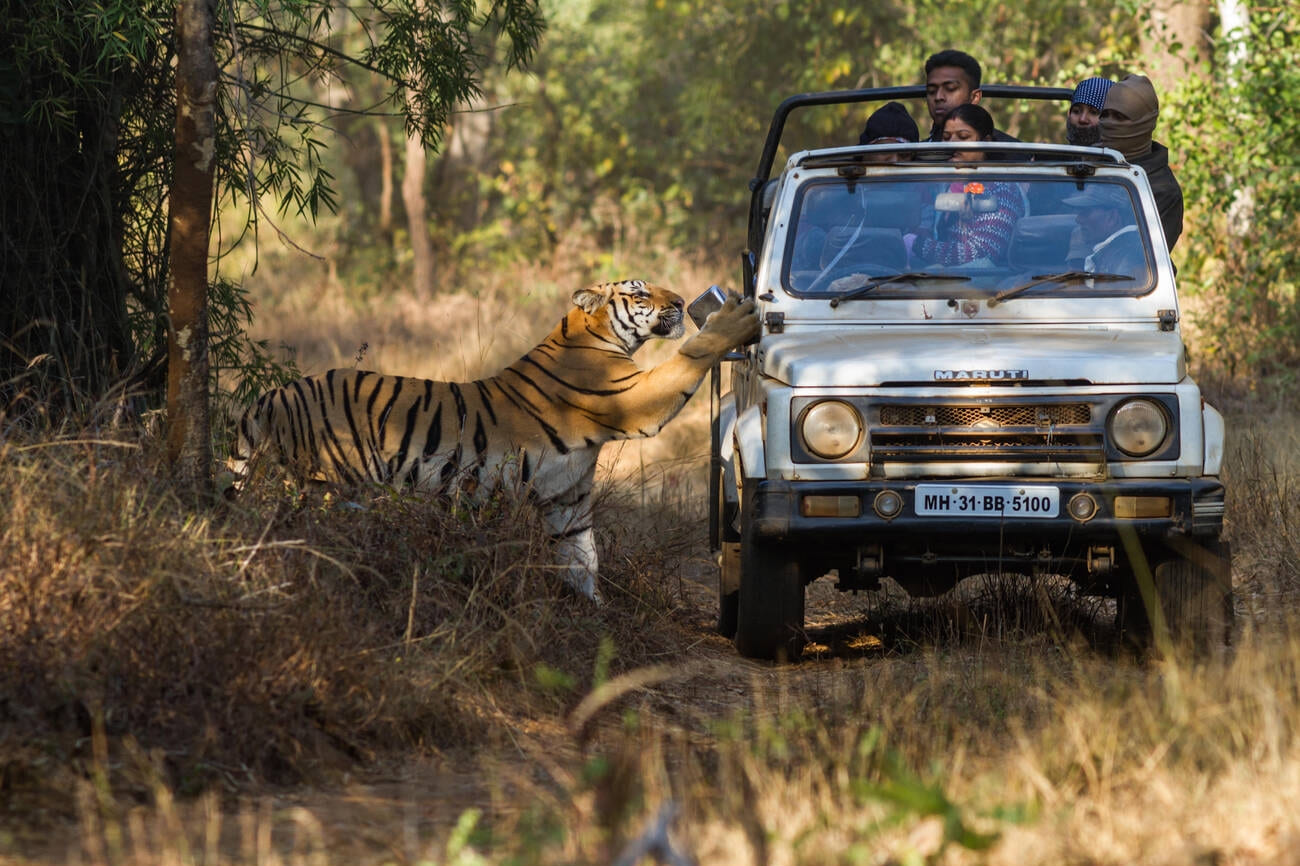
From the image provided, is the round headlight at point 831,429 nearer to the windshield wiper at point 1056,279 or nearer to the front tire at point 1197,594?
the windshield wiper at point 1056,279

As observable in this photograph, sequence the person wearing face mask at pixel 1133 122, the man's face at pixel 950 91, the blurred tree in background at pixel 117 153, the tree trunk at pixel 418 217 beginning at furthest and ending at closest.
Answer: the tree trunk at pixel 418 217 → the man's face at pixel 950 91 → the person wearing face mask at pixel 1133 122 → the blurred tree in background at pixel 117 153

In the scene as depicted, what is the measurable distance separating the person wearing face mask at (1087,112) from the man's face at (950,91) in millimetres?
468

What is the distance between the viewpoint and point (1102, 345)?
18.4 feet

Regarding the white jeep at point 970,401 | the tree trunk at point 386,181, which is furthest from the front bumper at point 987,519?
the tree trunk at point 386,181

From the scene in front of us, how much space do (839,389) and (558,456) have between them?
1.22 m

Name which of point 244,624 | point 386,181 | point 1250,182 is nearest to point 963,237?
point 244,624

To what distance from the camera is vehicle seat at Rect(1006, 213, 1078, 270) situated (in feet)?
20.1

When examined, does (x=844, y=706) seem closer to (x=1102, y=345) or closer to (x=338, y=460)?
(x=1102, y=345)

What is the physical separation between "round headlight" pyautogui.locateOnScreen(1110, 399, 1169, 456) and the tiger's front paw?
1.34m

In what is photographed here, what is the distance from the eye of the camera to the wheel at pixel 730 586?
6.23m

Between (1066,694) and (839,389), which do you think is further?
(839,389)

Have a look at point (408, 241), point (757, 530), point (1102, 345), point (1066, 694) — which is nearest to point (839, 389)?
point (757, 530)

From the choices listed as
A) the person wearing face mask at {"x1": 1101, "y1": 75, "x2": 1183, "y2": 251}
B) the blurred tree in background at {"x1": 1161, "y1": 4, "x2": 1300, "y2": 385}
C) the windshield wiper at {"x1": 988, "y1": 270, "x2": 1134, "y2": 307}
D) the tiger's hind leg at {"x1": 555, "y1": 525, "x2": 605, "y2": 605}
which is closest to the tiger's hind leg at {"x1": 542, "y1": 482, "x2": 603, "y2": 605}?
the tiger's hind leg at {"x1": 555, "y1": 525, "x2": 605, "y2": 605}

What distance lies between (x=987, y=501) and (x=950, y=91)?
3097mm
